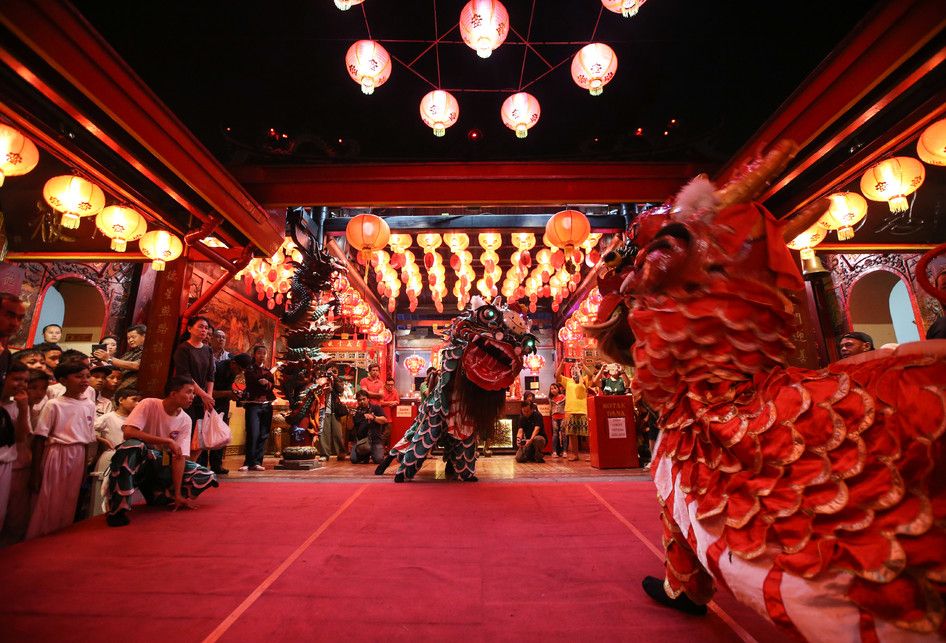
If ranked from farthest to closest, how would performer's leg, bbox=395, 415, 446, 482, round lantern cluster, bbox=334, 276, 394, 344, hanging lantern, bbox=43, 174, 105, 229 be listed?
round lantern cluster, bbox=334, 276, 394, 344
hanging lantern, bbox=43, 174, 105, 229
performer's leg, bbox=395, 415, 446, 482

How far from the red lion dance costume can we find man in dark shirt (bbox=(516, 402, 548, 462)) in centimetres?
479

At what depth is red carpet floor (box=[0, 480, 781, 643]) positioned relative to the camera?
942mm

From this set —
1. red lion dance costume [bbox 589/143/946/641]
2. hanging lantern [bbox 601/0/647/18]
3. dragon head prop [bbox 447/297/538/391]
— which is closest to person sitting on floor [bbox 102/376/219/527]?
dragon head prop [bbox 447/297/538/391]

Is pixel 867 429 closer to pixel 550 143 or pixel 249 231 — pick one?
pixel 550 143

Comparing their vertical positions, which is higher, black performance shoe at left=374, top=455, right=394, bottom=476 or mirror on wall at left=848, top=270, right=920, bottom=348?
mirror on wall at left=848, top=270, right=920, bottom=348

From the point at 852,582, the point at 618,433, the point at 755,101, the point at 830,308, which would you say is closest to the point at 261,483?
the point at 852,582

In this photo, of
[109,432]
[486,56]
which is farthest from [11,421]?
[486,56]

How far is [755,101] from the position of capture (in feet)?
13.3

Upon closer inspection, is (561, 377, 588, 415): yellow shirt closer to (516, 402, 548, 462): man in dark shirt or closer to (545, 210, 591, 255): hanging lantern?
(516, 402, 548, 462): man in dark shirt

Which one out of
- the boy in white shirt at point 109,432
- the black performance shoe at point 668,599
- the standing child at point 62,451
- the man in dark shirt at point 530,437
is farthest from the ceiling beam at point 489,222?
the black performance shoe at point 668,599

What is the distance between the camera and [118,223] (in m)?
4.07

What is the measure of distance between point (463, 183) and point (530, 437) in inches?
158

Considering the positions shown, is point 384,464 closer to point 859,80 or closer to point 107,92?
point 107,92

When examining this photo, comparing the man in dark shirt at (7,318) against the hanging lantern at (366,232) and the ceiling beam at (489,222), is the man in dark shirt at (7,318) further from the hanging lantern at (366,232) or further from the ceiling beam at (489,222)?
the ceiling beam at (489,222)
